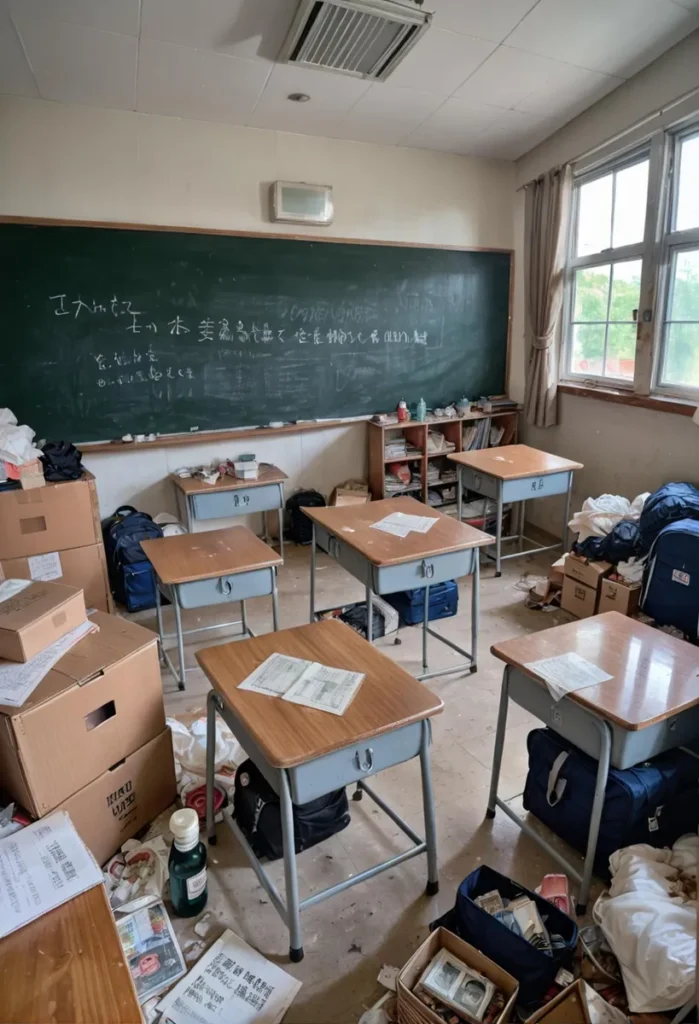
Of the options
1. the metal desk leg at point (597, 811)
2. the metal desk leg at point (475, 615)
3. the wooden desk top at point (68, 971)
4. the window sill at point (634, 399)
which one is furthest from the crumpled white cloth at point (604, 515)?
the wooden desk top at point (68, 971)

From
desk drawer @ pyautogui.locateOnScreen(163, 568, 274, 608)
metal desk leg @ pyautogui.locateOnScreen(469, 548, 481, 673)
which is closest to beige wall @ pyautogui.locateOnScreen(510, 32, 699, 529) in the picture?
metal desk leg @ pyautogui.locateOnScreen(469, 548, 481, 673)

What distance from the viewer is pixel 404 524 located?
2.88 metres

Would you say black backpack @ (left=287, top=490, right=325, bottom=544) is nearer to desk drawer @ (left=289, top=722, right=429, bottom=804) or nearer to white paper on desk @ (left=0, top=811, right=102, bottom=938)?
desk drawer @ (left=289, top=722, right=429, bottom=804)

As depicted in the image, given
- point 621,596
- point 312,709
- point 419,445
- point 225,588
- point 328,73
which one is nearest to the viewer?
point 312,709

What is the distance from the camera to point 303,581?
406 centimetres

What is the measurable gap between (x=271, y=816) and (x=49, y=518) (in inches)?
86.2

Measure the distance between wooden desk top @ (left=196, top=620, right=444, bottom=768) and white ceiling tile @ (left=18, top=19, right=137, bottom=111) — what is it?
298 cm

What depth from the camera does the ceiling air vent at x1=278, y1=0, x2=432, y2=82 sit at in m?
2.67

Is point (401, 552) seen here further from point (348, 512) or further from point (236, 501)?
point (236, 501)

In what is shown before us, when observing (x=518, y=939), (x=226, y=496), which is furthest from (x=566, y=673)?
(x=226, y=496)

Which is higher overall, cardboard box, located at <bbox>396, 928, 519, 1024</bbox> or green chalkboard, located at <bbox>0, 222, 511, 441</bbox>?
green chalkboard, located at <bbox>0, 222, 511, 441</bbox>

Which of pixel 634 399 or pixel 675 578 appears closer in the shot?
pixel 675 578

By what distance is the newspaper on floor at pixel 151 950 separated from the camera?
153cm

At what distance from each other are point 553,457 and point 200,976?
3.60m
